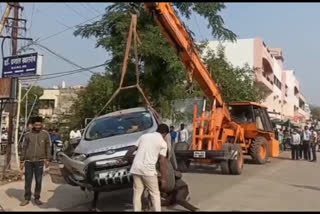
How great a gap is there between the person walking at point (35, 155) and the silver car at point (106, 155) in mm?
563

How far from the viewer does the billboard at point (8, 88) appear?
1537 cm

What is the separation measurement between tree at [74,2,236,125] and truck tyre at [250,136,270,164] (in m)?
4.11

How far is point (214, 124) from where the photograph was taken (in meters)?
17.3

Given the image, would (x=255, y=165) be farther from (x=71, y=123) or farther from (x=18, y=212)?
(x=71, y=123)

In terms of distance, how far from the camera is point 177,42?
15.1m

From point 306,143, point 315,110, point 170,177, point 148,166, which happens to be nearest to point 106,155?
point 170,177

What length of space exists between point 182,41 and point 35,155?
6429 mm

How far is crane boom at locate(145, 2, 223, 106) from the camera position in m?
13.8

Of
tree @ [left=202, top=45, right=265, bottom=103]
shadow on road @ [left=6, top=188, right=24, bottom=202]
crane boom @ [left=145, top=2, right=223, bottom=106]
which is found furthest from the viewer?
tree @ [left=202, top=45, right=265, bottom=103]

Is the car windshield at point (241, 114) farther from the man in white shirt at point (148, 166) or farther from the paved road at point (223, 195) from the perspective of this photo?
the man in white shirt at point (148, 166)

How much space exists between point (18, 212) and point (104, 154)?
1.92 m

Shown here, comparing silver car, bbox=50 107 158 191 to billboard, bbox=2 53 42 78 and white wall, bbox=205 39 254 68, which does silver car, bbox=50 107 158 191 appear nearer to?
billboard, bbox=2 53 42 78

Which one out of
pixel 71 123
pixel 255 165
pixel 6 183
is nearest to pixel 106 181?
pixel 6 183

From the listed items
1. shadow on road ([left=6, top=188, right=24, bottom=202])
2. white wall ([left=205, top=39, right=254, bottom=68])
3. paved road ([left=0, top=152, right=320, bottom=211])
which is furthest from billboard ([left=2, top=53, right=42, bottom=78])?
white wall ([left=205, top=39, right=254, bottom=68])
